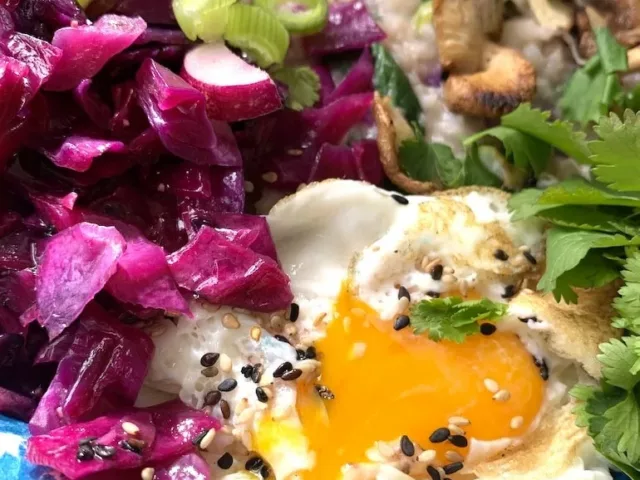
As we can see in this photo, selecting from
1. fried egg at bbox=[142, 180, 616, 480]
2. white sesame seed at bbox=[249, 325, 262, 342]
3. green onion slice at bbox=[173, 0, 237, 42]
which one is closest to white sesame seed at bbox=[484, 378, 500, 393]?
fried egg at bbox=[142, 180, 616, 480]

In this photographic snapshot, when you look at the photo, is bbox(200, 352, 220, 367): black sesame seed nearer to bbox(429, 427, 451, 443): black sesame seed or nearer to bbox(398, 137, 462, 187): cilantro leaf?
bbox(429, 427, 451, 443): black sesame seed

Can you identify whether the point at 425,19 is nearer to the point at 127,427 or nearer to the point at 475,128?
the point at 475,128

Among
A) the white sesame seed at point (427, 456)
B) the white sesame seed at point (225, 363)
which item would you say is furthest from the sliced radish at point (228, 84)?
the white sesame seed at point (427, 456)

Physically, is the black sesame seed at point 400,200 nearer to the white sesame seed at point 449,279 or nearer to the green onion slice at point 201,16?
the white sesame seed at point 449,279

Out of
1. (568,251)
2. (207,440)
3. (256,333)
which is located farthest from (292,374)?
(568,251)

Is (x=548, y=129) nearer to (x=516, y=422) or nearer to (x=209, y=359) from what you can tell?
(x=516, y=422)
